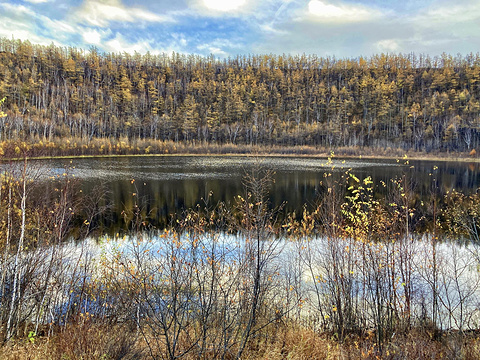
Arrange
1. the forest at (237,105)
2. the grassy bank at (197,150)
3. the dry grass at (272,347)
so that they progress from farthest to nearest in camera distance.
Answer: the forest at (237,105) < the grassy bank at (197,150) < the dry grass at (272,347)

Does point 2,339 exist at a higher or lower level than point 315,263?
higher

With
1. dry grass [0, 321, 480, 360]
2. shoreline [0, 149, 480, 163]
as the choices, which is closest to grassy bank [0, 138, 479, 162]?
shoreline [0, 149, 480, 163]

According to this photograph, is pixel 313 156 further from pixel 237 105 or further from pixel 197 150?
pixel 237 105

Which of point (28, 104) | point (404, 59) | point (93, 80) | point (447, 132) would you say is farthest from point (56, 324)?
point (404, 59)

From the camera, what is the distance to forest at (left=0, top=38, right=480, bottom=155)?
8025 centimetres

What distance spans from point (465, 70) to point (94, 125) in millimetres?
126403

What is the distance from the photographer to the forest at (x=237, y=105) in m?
80.2

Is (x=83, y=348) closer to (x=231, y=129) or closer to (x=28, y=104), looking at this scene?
(x=231, y=129)

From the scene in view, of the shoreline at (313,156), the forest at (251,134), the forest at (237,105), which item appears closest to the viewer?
the forest at (251,134)

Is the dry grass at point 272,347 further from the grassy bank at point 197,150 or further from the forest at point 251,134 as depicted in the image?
the grassy bank at point 197,150

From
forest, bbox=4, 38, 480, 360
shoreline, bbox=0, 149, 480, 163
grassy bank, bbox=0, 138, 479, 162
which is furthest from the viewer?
grassy bank, bbox=0, 138, 479, 162

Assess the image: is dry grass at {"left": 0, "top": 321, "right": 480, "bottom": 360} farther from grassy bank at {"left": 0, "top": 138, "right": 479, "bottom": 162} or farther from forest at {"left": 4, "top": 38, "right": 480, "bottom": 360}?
grassy bank at {"left": 0, "top": 138, "right": 479, "bottom": 162}

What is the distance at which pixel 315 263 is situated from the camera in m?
10.3

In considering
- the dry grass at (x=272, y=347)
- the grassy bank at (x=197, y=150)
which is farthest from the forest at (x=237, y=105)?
the dry grass at (x=272, y=347)
